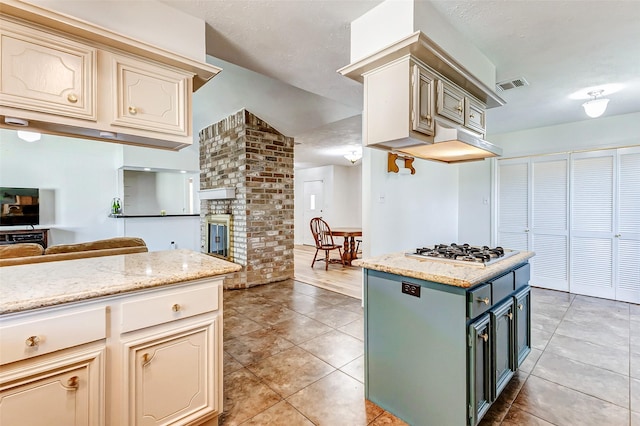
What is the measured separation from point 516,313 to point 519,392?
515mm

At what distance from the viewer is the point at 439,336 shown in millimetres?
1532

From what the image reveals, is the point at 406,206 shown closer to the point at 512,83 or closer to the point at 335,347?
the point at 512,83

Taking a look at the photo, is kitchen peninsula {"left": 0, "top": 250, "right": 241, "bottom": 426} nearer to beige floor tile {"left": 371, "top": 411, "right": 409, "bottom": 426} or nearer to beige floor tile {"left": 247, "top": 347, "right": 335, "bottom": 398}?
beige floor tile {"left": 247, "top": 347, "right": 335, "bottom": 398}

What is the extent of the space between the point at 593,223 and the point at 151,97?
17.0ft

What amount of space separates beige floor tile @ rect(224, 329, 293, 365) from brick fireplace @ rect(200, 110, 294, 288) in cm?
164

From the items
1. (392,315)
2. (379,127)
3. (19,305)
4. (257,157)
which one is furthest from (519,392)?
(257,157)

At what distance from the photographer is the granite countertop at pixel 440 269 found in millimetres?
1445

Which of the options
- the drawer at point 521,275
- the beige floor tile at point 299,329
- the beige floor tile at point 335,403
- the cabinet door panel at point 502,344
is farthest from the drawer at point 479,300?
the beige floor tile at point 299,329

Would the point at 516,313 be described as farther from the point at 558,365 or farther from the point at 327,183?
the point at 327,183

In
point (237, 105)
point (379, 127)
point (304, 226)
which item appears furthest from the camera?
point (304, 226)

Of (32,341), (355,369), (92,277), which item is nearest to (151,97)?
(92,277)

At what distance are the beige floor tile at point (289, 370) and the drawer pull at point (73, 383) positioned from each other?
3.69 feet

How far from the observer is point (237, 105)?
4.33 metres

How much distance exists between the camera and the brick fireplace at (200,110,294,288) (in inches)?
170
